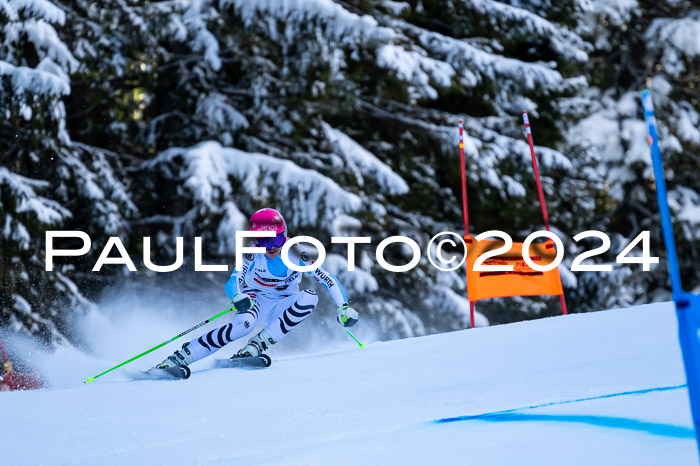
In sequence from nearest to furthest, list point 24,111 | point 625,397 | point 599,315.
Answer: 1. point 625,397
2. point 599,315
3. point 24,111

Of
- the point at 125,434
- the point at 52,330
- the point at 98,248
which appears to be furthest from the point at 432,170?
the point at 125,434

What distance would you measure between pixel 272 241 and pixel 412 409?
2329 millimetres

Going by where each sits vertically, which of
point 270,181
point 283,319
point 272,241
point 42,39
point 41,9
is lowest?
point 283,319

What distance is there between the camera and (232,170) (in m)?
10.7

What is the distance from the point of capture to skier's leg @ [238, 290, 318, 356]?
6383 mm

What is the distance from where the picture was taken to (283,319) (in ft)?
21.0

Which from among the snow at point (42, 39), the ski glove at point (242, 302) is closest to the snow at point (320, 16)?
the snow at point (42, 39)

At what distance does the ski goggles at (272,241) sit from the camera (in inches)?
242

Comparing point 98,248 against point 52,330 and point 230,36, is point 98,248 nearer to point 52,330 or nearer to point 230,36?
point 52,330

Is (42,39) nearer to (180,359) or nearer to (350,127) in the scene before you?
(180,359)

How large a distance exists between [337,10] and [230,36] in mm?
2366

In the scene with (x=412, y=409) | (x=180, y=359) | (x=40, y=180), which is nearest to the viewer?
(x=412, y=409)

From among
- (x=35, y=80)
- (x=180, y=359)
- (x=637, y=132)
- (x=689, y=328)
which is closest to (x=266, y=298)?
(x=180, y=359)

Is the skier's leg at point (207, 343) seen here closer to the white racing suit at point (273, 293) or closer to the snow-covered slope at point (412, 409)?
the white racing suit at point (273, 293)
